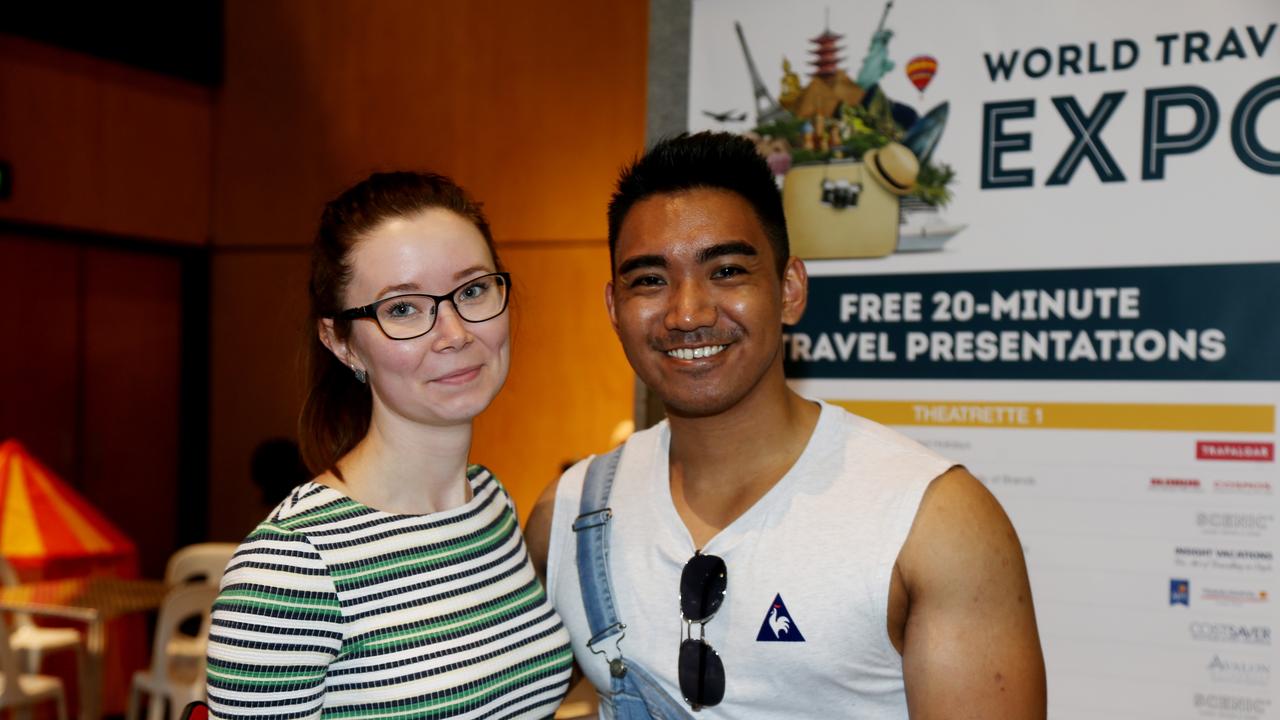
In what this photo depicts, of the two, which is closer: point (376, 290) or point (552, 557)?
point (376, 290)

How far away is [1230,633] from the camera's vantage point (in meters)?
2.20

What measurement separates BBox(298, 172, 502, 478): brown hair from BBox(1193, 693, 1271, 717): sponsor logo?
165 centimetres

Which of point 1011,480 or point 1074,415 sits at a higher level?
point 1074,415

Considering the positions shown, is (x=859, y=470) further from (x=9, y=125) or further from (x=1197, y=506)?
(x=9, y=125)

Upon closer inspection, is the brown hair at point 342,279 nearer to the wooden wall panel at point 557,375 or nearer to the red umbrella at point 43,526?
the red umbrella at point 43,526

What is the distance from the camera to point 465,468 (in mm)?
1804

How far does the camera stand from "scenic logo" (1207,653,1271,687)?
218 cm

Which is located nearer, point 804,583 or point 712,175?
point 804,583

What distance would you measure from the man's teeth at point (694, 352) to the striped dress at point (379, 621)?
1.34ft

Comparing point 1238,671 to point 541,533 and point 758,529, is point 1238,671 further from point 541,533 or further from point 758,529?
point 541,533

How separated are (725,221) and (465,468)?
578 millimetres

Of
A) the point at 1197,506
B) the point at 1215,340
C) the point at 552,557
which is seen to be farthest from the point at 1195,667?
the point at 552,557

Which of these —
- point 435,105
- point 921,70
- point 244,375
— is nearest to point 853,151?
point 921,70

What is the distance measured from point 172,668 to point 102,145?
11.1 ft
